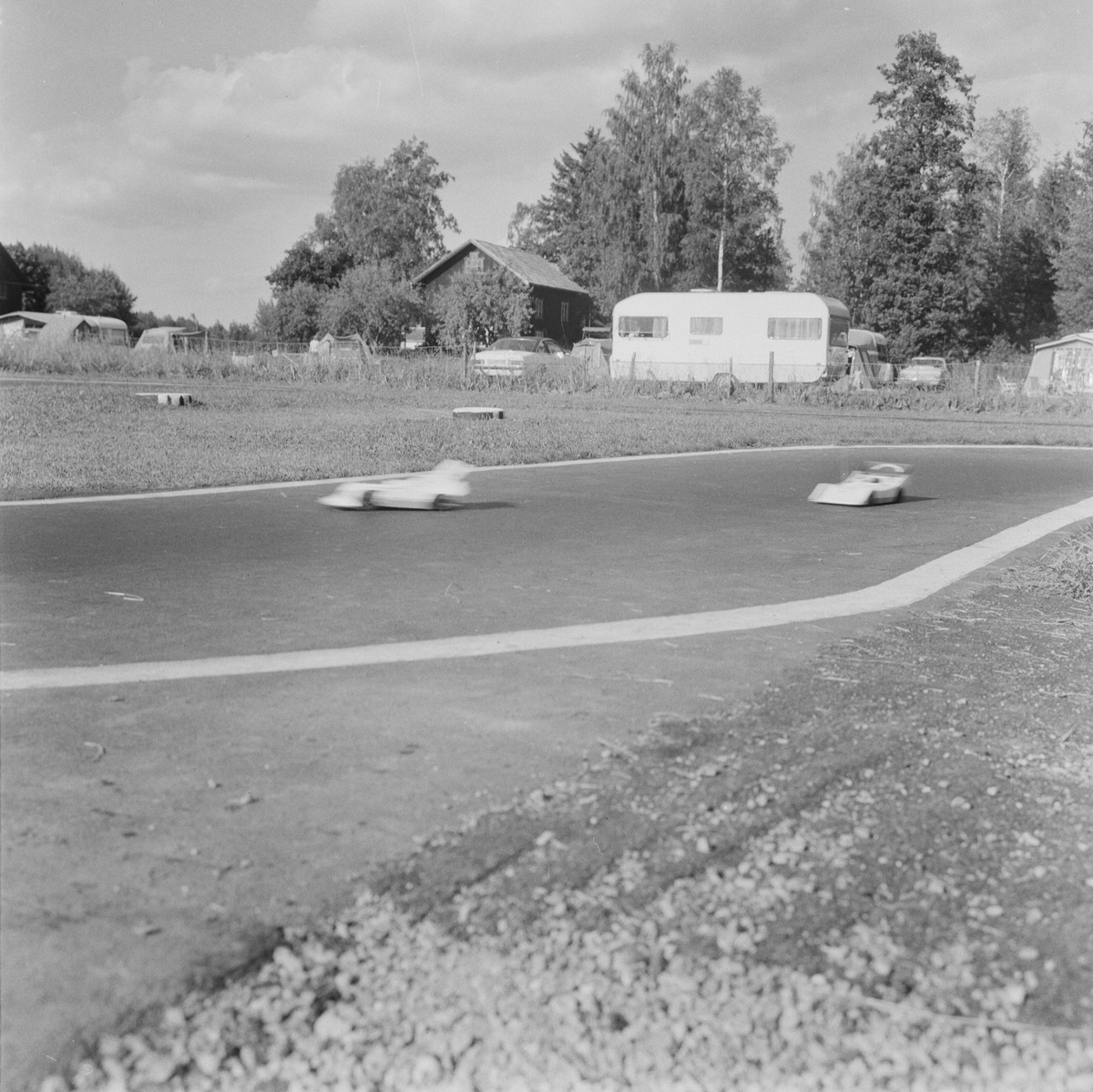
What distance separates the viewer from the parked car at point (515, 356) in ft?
111

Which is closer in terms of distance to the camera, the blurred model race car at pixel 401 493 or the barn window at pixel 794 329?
the blurred model race car at pixel 401 493

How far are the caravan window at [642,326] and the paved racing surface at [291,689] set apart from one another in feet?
93.9

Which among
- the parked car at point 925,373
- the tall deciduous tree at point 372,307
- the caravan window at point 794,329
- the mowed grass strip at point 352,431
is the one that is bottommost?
the mowed grass strip at point 352,431

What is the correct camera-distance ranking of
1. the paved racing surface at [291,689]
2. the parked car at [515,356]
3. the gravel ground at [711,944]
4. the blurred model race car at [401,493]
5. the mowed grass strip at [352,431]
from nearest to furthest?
1. the gravel ground at [711,944]
2. the paved racing surface at [291,689]
3. the blurred model race car at [401,493]
4. the mowed grass strip at [352,431]
5. the parked car at [515,356]

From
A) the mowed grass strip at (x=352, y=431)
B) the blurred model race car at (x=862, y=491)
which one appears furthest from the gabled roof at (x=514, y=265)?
the blurred model race car at (x=862, y=491)

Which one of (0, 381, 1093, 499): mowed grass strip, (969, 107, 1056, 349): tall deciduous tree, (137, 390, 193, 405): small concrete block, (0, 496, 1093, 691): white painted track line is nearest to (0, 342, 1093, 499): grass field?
(0, 381, 1093, 499): mowed grass strip

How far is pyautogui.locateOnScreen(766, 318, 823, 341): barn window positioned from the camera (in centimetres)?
3503

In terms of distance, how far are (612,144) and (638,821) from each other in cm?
5752

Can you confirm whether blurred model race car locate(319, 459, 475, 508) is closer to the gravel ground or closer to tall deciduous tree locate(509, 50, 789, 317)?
the gravel ground

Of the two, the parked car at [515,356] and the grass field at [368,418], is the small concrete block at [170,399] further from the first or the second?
the parked car at [515,356]

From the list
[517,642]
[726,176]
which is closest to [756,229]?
[726,176]

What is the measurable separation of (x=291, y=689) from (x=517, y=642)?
1.09 meters

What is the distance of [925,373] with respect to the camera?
136 feet

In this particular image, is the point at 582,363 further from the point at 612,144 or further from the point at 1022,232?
the point at 1022,232
